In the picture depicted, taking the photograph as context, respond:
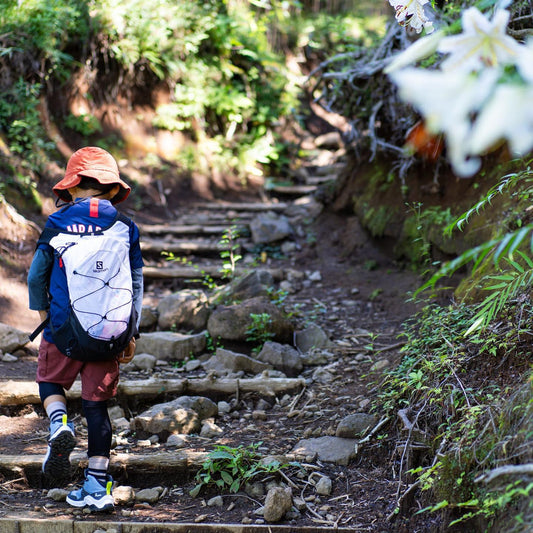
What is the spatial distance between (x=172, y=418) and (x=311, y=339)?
143cm

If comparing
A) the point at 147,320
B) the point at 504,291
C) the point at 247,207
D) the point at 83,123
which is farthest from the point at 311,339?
the point at 83,123

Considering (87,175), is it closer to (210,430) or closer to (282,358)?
(210,430)

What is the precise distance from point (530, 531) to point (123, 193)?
82.8 inches

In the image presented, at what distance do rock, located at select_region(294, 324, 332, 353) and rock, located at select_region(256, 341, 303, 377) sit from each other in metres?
0.25

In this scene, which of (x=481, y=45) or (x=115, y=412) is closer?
(x=481, y=45)

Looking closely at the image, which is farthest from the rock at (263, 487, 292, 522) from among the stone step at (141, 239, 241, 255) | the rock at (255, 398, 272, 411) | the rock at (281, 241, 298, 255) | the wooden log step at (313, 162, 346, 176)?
the wooden log step at (313, 162, 346, 176)

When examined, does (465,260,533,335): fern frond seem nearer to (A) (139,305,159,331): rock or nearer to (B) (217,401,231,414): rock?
(B) (217,401,231,414): rock

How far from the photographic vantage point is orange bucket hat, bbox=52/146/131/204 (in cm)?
247

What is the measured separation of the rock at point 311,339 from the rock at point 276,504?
1.88 m

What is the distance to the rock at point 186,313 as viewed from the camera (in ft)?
14.6

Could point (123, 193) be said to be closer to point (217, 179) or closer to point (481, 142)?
point (481, 142)

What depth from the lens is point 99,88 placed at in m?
7.41

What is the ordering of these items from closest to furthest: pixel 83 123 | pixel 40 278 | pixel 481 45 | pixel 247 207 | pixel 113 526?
1. pixel 481 45
2. pixel 113 526
3. pixel 40 278
4. pixel 83 123
5. pixel 247 207

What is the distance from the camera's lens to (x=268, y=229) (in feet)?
21.2
